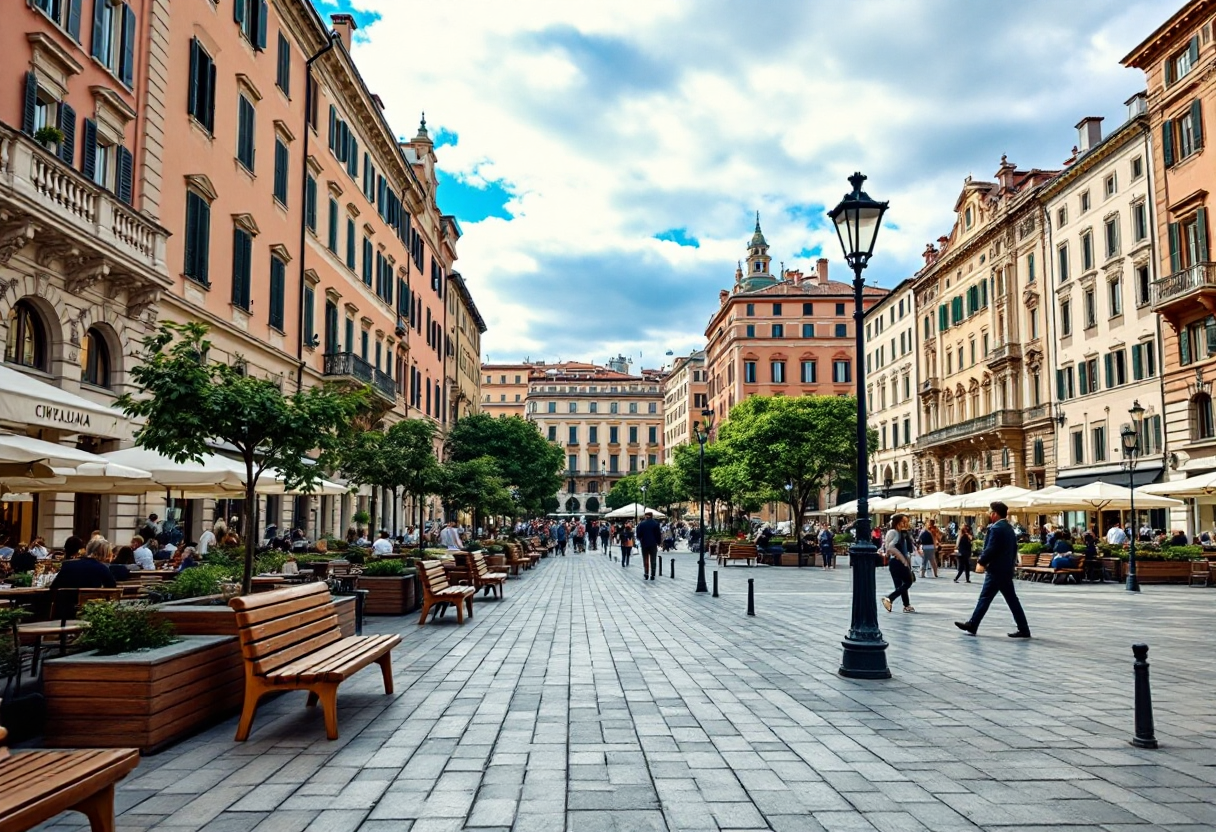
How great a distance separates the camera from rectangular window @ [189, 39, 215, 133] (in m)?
21.2

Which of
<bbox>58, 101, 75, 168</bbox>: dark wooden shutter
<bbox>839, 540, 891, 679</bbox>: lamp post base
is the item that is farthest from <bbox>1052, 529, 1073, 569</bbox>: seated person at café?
<bbox>58, 101, 75, 168</bbox>: dark wooden shutter

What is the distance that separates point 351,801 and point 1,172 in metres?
12.6

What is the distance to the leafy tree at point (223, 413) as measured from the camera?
878cm

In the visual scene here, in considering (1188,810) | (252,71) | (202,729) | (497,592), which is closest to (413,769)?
(202,729)

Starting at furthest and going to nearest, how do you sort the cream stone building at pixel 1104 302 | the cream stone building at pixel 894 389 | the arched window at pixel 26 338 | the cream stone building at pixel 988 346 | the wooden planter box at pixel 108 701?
the cream stone building at pixel 894 389 < the cream stone building at pixel 988 346 < the cream stone building at pixel 1104 302 < the arched window at pixel 26 338 < the wooden planter box at pixel 108 701

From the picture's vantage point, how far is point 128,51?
60.5 ft

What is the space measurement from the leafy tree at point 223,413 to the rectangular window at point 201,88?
555 inches

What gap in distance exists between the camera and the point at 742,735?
6418mm

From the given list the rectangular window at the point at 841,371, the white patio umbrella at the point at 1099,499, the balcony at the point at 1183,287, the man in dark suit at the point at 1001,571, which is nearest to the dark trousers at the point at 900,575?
the man in dark suit at the point at 1001,571

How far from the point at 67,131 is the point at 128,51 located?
111 inches

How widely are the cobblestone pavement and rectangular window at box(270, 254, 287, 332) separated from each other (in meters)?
17.5

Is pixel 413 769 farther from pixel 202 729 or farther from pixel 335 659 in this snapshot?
pixel 202 729

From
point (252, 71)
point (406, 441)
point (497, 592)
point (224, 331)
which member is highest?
point (252, 71)

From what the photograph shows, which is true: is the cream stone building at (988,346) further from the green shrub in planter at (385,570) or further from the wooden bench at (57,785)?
the wooden bench at (57,785)
